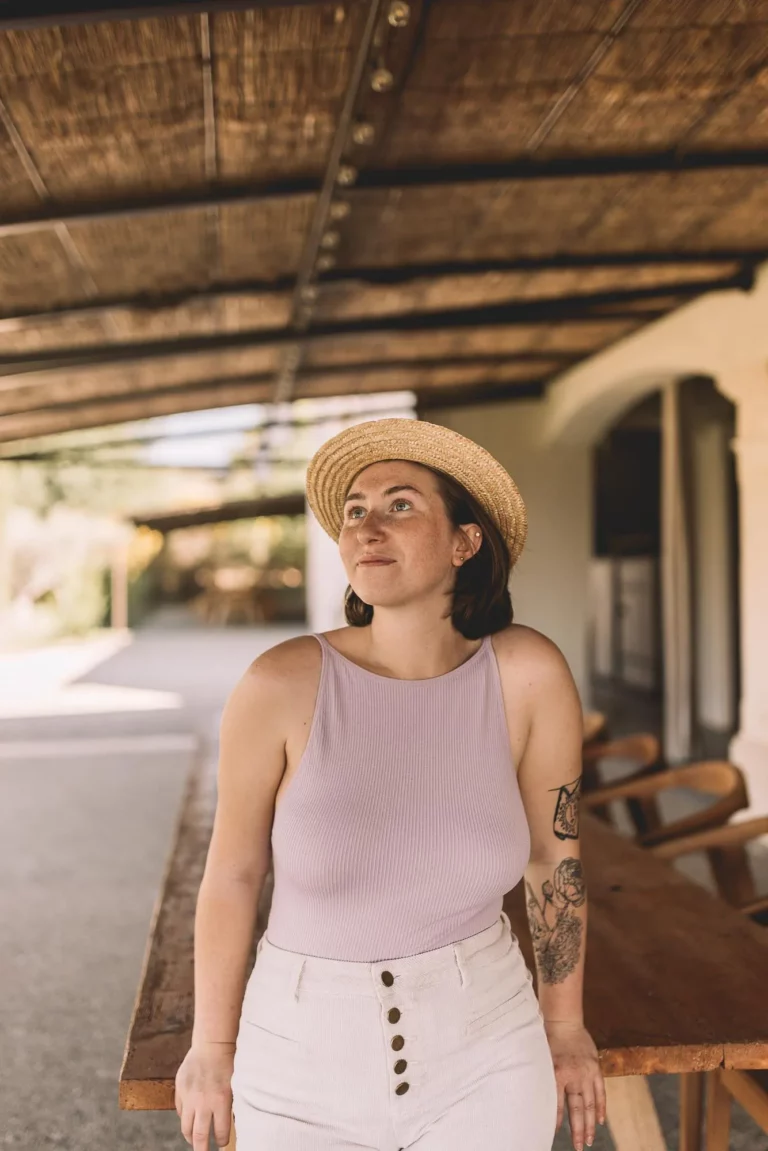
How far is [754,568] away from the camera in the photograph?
16.8 feet

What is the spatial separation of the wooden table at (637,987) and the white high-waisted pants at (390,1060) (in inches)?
8.8

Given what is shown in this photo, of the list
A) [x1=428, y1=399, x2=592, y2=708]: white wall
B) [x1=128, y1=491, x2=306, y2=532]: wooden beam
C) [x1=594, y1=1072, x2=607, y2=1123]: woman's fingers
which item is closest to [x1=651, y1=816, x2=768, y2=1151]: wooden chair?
[x1=594, y1=1072, x2=607, y2=1123]: woman's fingers

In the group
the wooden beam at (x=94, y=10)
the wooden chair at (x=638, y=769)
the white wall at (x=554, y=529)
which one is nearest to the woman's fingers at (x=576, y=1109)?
the wooden chair at (x=638, y=769)

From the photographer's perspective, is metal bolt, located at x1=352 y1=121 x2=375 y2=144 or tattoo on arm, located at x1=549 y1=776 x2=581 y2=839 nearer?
Answer: tattoo on arm, located at x1=549 y1=776 x2=581 y2=839

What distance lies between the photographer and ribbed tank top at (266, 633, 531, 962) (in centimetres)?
136

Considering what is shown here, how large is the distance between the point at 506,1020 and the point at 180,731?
7093 mm

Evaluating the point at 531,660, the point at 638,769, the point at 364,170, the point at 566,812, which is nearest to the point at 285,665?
the point at 531,660

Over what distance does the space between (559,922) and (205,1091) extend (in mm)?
580

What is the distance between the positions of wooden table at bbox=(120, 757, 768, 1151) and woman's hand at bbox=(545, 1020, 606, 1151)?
4 cm

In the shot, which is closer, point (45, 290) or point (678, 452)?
point (45, 290)

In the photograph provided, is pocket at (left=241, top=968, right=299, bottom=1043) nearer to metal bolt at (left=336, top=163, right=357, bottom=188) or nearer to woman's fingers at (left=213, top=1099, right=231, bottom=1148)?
woman's fingers at (left=213, top=1099, right=231, bottom=1148)

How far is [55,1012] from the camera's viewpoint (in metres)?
3.17

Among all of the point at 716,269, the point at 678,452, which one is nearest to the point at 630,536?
the point at 678,452

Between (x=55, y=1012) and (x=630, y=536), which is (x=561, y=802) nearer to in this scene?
(x=55, y=1012)
